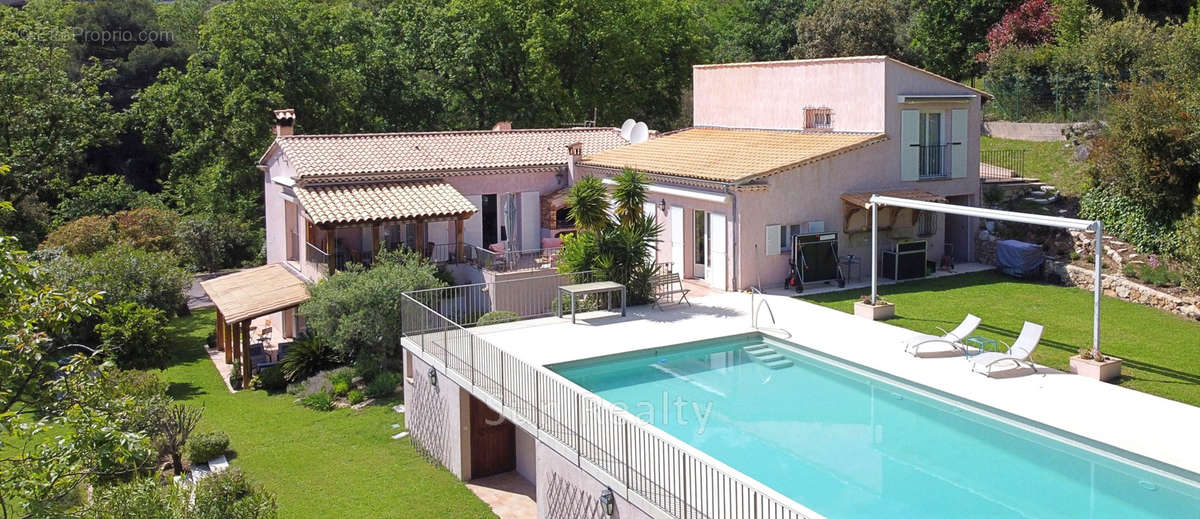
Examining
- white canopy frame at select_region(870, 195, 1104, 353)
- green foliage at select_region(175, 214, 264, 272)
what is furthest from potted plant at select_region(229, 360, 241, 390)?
white canopy frame at select_region(870, 195, 1104, 353)

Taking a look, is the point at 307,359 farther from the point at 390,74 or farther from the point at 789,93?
the point at 390,74

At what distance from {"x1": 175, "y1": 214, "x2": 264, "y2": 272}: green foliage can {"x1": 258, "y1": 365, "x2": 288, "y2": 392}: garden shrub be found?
1447cm

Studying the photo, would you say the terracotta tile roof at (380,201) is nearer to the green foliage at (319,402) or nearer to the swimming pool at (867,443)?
the green foliage at (319,402)

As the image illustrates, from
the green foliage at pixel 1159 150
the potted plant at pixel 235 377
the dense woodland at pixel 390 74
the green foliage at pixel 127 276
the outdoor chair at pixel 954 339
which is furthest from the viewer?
the dense woodland at pixel 390 74

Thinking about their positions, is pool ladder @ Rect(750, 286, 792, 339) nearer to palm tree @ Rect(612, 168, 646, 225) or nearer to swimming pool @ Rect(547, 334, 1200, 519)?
swimming pool @ Rect(547, 334, 1200, 519)

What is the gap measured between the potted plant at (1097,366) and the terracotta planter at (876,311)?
5.00 metres

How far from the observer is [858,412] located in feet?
53.3

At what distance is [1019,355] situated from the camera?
56.3 ft

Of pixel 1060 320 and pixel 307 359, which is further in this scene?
pixel 307 359

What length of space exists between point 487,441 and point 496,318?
454cm

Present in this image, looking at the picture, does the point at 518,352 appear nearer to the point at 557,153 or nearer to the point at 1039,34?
the point at 557,153

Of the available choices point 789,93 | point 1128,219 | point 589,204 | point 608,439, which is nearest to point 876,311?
point 589,204

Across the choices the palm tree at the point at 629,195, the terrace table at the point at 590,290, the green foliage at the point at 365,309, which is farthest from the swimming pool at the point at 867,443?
the green foliage at the point at 365,309

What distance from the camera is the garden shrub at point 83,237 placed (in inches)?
1291
